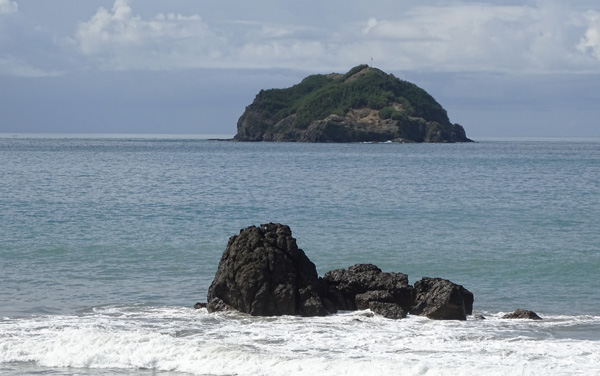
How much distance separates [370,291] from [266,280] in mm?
2532

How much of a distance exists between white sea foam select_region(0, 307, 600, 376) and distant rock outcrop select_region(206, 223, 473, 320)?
Result: 399 mm

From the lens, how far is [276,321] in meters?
18.0

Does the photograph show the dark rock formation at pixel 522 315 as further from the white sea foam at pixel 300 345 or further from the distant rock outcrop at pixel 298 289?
the distant rock outcrop at pixel 298 289

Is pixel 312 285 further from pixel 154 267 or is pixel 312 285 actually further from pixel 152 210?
pixel 152 210

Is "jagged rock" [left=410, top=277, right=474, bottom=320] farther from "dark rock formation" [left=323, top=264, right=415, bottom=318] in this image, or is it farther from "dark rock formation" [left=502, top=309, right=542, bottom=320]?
"dark rock formation" [left=502, top=309, right=542, bottom=320]

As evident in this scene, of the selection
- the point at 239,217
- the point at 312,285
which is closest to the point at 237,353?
the point at 312,285

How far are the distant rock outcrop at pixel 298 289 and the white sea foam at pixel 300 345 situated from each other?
40 cm

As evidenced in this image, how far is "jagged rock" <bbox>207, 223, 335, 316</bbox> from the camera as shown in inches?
731

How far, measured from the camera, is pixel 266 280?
18.7 metres

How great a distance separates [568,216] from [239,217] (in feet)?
55.1

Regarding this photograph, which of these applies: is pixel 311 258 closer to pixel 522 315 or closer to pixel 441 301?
pixel 441 301

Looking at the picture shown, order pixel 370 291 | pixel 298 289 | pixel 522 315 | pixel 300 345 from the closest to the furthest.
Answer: pixel 300 345
pixel 522 315
pixel 298 289
pixel 370 291

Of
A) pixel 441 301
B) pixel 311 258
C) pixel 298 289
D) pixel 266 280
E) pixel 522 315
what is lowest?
pixel 311 258

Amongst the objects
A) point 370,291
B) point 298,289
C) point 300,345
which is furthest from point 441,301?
point 300,345
